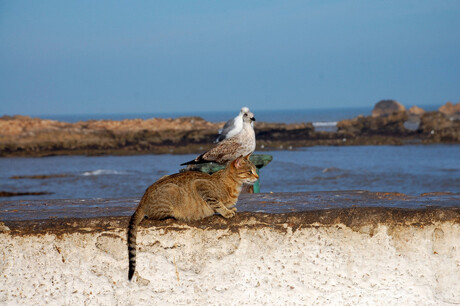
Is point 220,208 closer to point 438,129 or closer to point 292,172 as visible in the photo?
point 292,172

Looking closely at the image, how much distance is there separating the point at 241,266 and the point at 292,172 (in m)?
18.2

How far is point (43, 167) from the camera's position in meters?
26.4

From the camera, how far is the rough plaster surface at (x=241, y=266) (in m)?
4.80

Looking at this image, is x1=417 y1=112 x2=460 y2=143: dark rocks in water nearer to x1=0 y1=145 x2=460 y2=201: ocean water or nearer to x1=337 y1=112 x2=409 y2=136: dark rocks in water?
x1=337 y1=112 x2=409 y2=136: dark rocks in water

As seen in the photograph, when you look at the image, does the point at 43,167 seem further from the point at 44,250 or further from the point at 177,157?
the point at 44,250

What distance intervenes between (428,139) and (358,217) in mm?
34581

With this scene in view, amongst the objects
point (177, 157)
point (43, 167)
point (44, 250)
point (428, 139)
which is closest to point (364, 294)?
point (44, 250)

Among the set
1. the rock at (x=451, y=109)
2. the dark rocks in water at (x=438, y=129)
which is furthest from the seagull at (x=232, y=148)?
the rock at (x=451, y=109)

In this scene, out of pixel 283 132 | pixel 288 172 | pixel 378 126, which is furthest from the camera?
pixel 378 126

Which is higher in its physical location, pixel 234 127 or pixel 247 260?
pixel 234 127

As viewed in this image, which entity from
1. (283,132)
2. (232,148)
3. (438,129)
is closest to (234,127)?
(232,148)

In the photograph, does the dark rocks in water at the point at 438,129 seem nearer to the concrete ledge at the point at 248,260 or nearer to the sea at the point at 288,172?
the sea at the point at 288,172

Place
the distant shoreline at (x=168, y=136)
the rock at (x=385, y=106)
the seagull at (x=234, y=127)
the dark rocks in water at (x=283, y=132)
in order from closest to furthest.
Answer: the seagull at (x=234, y=127) → the distant shoreline at (x=168, y=136) → the dark rocks in water at (x=283, y=132) → the rock at (x=385, y=106)

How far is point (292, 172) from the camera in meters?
22.9
